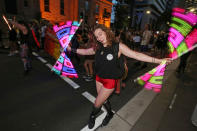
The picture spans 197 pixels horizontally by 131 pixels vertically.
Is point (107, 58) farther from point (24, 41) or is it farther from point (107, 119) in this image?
point (24, 41)

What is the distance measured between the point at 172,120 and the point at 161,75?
2.99 m

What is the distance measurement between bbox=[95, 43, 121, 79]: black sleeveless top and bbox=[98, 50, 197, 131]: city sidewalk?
3.88 ft

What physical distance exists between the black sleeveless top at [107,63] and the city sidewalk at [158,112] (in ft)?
3.88

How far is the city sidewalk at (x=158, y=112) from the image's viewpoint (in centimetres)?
245

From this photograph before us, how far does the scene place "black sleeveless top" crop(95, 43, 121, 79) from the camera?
74.9 inches

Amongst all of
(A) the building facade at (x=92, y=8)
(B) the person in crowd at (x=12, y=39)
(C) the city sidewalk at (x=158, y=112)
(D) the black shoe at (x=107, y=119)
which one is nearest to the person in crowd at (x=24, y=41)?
(B) the person in crowd at (x=12, y=39)

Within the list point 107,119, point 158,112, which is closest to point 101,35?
point 107,119

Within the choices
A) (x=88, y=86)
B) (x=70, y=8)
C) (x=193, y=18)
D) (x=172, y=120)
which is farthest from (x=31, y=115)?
(x=70, y=8)

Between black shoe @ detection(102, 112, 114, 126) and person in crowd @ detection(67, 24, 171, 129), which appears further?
black shoe @ detection(102, 112, 114, 126)

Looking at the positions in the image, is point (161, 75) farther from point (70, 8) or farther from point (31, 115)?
point (70, 8)

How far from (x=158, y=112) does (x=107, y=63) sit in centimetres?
207

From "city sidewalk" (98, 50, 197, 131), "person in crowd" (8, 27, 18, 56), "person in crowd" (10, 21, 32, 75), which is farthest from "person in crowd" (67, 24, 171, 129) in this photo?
"person in crowd" (8, 27, 18, 56)

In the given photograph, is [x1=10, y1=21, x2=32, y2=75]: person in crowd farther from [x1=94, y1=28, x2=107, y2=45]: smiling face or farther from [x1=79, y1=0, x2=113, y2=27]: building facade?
[x1=79, y1=0, x2=113, y2=27]: building facade

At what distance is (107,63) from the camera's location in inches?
76.0
